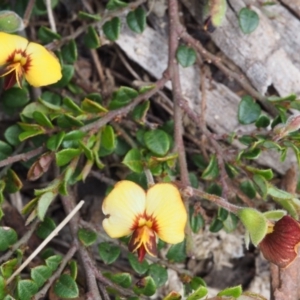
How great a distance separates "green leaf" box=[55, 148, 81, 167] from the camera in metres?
2.15

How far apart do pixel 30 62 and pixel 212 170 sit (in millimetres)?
794

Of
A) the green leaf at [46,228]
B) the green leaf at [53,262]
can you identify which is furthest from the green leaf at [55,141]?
the green leaf at [53,262]

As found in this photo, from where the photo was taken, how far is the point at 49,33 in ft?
8.16

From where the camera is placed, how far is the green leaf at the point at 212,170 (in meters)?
2.33

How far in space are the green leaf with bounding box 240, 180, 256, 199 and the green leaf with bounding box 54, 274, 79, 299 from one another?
Result: 0.79m

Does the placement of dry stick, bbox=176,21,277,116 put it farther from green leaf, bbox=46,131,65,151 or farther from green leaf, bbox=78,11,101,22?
green leaf, bbox=46,131,65,151

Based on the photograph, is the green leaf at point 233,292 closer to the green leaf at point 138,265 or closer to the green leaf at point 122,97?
the green leaf at point 138,265

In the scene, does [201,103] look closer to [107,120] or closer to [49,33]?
[107,120]

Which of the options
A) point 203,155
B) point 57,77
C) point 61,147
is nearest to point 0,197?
point 61,147

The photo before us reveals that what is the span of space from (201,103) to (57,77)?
755 millimetres

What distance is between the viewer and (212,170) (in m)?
2.35

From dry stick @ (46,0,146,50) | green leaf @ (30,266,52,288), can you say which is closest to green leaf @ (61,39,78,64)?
dry stick @ (46,0,146,50)

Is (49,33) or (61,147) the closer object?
(61,147)

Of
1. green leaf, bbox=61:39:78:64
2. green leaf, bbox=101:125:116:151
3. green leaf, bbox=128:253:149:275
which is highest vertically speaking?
green leaf, bbox=61:39:78:64
